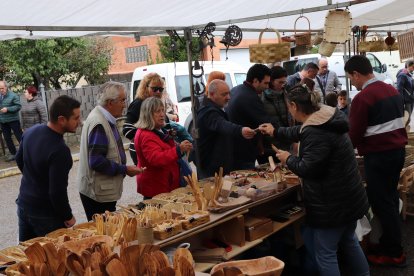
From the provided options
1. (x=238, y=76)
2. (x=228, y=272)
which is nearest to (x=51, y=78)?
(x=238, y=76)

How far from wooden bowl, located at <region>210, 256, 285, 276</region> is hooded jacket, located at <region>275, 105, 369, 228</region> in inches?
43.1

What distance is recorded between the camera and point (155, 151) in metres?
3.54

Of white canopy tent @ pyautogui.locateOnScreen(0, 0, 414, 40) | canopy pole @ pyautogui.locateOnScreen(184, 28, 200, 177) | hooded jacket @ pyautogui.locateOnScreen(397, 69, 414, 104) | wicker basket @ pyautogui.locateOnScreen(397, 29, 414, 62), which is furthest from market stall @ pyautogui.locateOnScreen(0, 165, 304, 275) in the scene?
hooded jacket @ pyautogui.locateOnScreen(397, 69, 414, 104)

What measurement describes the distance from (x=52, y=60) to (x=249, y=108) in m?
9.35

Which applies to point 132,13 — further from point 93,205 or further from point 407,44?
point 407,44

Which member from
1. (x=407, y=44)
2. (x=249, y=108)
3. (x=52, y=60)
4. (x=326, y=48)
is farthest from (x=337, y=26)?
(x=52, y=60)

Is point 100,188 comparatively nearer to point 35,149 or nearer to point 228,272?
point 35,149

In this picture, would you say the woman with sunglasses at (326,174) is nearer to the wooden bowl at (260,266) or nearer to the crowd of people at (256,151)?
the crowd of people at (256,151)

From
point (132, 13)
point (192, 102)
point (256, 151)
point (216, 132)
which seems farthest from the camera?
point (192, 102)

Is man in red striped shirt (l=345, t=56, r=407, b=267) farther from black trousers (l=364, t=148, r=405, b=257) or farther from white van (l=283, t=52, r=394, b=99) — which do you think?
white van (l=283, t=52, r=394, b=99)

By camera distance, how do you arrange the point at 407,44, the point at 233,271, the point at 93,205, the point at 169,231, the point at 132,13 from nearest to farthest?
the point at 233,271 → the point at 169,231 → the point at 93,205 → the point at 132,13 → the point at 407,44

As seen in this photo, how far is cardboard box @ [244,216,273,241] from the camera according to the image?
125 inches

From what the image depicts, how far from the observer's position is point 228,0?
4.41 metres

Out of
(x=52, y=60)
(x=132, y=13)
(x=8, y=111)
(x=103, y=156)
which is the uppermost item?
(x=52, y=60)
